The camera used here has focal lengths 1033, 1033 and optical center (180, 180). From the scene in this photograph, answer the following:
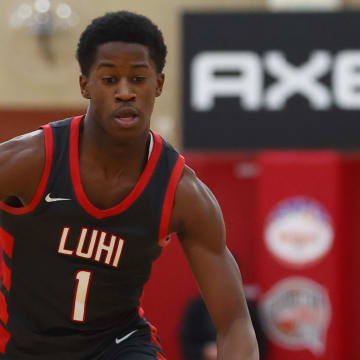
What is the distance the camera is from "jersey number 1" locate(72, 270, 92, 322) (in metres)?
3.59

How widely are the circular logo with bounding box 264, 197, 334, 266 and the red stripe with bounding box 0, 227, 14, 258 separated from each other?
4020 mm

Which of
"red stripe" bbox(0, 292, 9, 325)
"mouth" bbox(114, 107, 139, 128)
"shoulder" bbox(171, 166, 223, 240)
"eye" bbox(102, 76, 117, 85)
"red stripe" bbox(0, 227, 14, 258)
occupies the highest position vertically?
"eye" bbox(102, 76, 117, 85)

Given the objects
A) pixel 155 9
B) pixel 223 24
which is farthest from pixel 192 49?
pixel 155 9

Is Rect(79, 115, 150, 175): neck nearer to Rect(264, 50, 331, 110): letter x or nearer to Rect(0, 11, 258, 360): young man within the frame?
Rect(0, 11, 258, 360): young man

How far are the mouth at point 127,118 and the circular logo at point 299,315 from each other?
4.19 metres

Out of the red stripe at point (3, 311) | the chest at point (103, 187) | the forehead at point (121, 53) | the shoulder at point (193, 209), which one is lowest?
the red stripe at point (3, 311)

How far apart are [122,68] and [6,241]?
31.2 inches

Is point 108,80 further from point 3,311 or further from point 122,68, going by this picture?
point 3,311

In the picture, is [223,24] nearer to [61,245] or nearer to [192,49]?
[192,49]

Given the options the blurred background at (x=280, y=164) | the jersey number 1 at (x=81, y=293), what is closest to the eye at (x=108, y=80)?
the jersey number 1 at (x=81, y=293)

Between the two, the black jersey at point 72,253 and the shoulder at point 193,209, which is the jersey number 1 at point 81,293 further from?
the shoulder at point 193,209

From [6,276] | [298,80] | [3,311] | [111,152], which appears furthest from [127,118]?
[298,80]

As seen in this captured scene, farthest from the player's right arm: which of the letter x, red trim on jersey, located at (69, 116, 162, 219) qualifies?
the letter x

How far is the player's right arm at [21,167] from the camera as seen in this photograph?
3406mm
